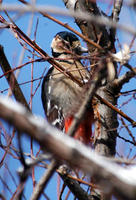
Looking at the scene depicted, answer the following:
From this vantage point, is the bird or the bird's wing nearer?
the bird

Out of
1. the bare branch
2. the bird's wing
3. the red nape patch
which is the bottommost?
the bare branch

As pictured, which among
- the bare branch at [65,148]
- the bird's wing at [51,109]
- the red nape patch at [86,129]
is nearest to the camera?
the bare branch at [65,148]

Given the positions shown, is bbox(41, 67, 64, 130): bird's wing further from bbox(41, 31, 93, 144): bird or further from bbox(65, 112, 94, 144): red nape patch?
bbox(65, 112, 94, 144): red nape patch

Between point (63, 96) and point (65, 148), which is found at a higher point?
point (63, 96)

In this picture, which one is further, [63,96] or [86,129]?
[63,96]

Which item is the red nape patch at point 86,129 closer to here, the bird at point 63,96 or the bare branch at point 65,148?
the bird at point 63,96

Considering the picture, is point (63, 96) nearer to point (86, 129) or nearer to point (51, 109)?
point (51, 109)

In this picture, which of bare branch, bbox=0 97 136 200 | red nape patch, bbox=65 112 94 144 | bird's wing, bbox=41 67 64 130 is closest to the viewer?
bare branch, bbox=0 97 136 200

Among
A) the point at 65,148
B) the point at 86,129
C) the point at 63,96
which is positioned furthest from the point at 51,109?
the point at 65,148

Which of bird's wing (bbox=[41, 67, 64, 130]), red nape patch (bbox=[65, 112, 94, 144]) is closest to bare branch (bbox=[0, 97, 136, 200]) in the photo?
red nape patch (bbox=[65, 112, 94, 144])

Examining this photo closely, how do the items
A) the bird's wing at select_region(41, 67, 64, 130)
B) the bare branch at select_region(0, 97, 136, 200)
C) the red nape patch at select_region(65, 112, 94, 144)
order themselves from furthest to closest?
the bird's wing at select_region(41, 67, 64, 130) → the red nape patch at select_region(65, 112, 94, 144) → the bare branch at select_region(0, 97, 136, 200)

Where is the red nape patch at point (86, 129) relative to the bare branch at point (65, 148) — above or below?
above

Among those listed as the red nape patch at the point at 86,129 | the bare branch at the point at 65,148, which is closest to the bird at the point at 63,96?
the red nape patch at the point at 86,129

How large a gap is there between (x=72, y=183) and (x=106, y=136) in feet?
1.53
